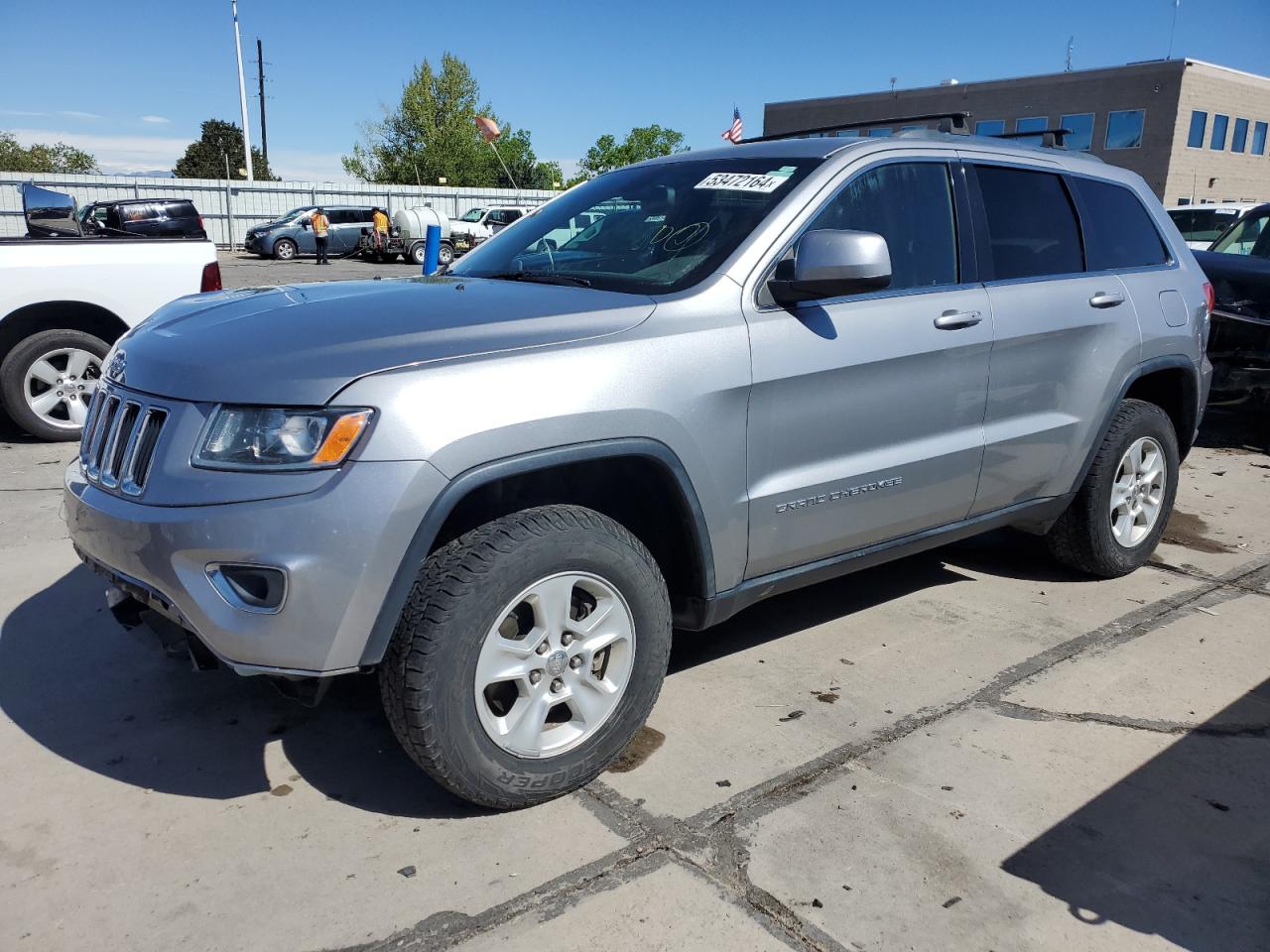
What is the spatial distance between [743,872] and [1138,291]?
10.5 ft

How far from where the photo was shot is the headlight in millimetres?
2420

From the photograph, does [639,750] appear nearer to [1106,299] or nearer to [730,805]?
[730,805]

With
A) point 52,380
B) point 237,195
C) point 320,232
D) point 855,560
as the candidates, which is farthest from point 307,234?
point 855,560

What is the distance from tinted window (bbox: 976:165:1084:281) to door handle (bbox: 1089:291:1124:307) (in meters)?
0.14

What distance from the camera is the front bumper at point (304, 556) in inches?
94.0

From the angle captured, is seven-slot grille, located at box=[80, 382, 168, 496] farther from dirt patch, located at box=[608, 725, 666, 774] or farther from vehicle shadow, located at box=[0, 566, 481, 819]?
dirt patch, located at box=[608, 725, 666, 774]

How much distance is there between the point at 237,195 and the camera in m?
38.7

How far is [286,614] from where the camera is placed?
2406mm

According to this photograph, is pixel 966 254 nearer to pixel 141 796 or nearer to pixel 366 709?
pixel 366 709

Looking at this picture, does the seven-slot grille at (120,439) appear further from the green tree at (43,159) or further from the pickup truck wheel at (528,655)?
the green tree at (43,159)

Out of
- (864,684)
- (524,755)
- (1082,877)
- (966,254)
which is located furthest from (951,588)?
(524,755)

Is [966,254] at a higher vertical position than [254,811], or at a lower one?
higher

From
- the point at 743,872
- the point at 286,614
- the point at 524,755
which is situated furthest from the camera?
the point at 524,755

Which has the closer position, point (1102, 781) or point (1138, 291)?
point (1102, 781)
